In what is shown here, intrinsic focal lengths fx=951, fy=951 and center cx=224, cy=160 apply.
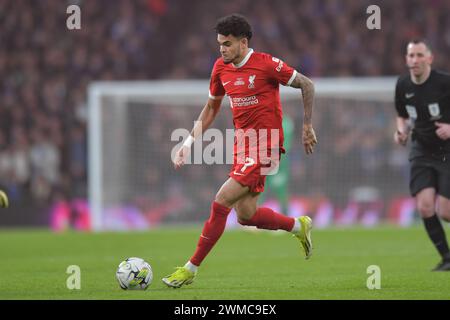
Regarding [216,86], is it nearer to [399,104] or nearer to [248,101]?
[248,101]

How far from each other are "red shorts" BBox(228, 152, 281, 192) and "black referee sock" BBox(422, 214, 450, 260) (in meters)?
2.31

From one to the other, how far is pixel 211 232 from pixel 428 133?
272 centimetres

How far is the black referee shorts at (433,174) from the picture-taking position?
29.8ft

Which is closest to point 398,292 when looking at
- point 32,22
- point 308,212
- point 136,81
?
point 308,212

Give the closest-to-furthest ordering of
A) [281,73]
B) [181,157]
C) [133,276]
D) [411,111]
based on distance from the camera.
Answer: [133,276] < [281,73] < [181,157] < [411,111]

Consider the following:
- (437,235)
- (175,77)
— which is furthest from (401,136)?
(175,77)

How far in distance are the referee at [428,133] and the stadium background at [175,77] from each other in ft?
27.7

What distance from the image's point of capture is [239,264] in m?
10.3

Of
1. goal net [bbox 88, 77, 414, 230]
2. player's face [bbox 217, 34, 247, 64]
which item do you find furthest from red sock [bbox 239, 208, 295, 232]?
goal net [bbox 88, 77, 414, 230]

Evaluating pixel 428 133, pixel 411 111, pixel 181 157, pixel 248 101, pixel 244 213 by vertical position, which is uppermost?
→ pixel 248 101

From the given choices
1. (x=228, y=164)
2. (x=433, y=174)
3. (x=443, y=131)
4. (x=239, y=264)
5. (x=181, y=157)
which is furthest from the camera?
(x=228, y=164)

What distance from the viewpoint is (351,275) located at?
8.65 meters

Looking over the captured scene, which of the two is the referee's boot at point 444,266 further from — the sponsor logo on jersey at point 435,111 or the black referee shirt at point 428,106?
the sponsor logo on jersey at point 435,111

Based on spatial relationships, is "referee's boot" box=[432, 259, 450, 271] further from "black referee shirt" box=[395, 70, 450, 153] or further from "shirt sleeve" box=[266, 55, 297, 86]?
"shirt sleeve" box=[266, 55, 297, 86]
